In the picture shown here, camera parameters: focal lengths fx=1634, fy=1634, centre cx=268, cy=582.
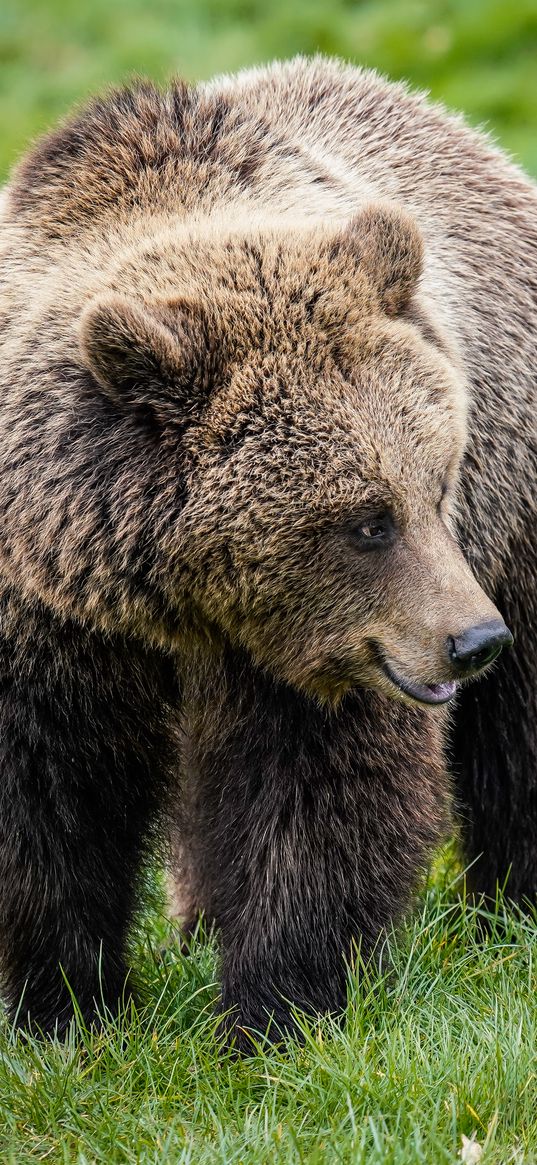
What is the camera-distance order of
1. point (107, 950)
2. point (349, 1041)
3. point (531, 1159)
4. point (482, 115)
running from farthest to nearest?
point (482, 115) < point (107, 950) < point (349, 1041) < point (531, 1159)

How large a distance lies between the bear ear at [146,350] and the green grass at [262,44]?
9250 millimetres

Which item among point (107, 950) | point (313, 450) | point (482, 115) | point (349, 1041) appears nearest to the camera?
point (313, 450)

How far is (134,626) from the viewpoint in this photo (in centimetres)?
527

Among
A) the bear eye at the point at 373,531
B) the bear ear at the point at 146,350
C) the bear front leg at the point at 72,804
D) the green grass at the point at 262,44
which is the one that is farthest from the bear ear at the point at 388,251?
the green grass at the point at 262,44

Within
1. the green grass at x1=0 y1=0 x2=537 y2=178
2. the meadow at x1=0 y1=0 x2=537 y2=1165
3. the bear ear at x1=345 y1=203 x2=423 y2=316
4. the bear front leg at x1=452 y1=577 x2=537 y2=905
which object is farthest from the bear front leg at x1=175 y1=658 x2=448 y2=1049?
the green grass at x1=0 y1=0 x2=537 y2=178

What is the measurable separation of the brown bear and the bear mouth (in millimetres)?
11

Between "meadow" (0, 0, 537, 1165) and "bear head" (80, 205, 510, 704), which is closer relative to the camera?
"meadow" (0, 0, 537, 1165)

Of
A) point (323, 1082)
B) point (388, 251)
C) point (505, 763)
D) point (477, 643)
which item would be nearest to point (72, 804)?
point (323, 1082)

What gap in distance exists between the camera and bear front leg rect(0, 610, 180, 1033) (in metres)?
5.47

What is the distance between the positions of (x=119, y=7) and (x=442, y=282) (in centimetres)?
1157

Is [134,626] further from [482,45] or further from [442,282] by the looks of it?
[482,45]

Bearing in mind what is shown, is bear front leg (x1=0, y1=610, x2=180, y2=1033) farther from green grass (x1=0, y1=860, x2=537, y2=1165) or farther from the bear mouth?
the bear mouth

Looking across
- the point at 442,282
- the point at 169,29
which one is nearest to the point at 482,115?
the point at 169,29

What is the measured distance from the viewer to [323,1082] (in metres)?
5.09
